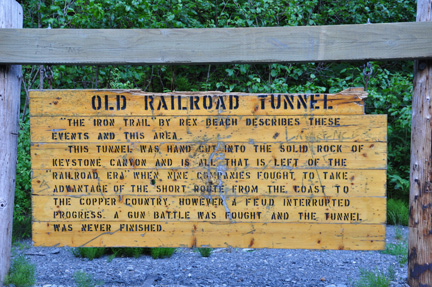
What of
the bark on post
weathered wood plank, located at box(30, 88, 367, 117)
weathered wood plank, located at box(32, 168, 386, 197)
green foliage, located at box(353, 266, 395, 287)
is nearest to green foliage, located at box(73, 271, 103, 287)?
weathered wood plank, located at box(32, 168, 386, 197)

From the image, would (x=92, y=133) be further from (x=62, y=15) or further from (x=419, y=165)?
(x=62, y=15)

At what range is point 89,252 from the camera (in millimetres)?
4832

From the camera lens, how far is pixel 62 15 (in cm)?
670

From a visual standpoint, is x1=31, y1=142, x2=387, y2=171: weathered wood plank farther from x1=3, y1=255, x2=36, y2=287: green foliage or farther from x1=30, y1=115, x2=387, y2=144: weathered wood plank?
x1=3, y1=255, x2=36, y2=287: green foliage

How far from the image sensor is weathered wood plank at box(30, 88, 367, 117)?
3273mm

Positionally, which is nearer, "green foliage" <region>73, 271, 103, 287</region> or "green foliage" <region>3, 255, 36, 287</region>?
"green foliage" <region>3, 255, 36, 287</region>

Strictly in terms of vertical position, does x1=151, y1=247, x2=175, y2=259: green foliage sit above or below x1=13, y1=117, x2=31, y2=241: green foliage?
below

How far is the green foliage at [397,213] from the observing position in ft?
20.2

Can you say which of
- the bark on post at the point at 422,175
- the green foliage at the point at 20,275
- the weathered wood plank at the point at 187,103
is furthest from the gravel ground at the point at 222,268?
the weathered wood plank at the point at 187,103

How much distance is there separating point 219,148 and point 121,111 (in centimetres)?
89

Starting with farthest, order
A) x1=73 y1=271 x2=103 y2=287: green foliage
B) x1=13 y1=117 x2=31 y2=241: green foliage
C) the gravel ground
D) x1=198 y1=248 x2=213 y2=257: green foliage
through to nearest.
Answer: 1. x1=13 y1=117 x2=31 y2=241: green foliage
2. x1=198 y1=248 x2=213 y2=257: green foliage
3. the gravel ground
4. x1=73 y1=271 x2=103 y2=287: green foliage

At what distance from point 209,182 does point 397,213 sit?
4130 mm

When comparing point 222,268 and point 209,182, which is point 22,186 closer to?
point 222,268

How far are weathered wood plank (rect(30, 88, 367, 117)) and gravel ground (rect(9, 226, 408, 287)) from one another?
70.6 inches
